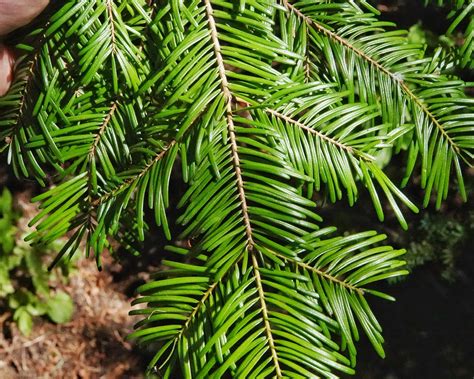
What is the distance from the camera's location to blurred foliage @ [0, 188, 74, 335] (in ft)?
6.59

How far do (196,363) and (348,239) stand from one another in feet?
0.90

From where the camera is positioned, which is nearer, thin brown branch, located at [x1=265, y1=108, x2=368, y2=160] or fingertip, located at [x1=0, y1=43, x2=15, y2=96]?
thin brown branch, located at [x1=265, y1=108, x2=368, y2=160]

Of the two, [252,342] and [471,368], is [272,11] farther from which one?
[471,368]

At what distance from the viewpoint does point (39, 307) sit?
2049 mm

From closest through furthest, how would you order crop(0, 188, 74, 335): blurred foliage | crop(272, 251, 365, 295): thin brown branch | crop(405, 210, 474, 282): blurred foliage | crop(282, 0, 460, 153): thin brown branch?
crop(272, 251, 365, 295): thin brown branch < crop(282, 0, 460, 153): thin brown branch < crop(0, 188, 74, 335): blurred foliage < crop(405, 210, 474, 282): blurred foliage

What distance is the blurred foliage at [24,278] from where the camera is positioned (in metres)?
2.01

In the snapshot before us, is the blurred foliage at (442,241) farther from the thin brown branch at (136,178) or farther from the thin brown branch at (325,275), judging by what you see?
the thin brown branch at (136,178)

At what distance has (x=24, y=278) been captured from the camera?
2090 mm

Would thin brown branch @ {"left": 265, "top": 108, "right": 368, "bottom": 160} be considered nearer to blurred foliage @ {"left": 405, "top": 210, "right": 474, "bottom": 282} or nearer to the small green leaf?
blurred foliage @ {"left": 405, "top": 210, "right": 474, "bottom": 282}

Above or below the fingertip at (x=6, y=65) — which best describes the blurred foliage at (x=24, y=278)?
below

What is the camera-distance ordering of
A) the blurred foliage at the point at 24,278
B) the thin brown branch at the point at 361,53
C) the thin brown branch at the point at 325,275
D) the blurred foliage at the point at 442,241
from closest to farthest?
the thin brown branch at the point at 325,275
the thin brown branch at the point at 361,53
the blurred foliage at the point at 24,278
the blurred foliage at the point at 442,241

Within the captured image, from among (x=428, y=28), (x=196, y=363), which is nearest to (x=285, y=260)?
(x=196, y=363)

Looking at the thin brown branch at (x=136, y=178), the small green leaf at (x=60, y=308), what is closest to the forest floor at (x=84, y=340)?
the small green leaf at (x=60, y=308)

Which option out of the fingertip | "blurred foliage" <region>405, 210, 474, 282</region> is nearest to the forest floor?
"blurred foliage" <region>405, 210, 474, 282</region>
